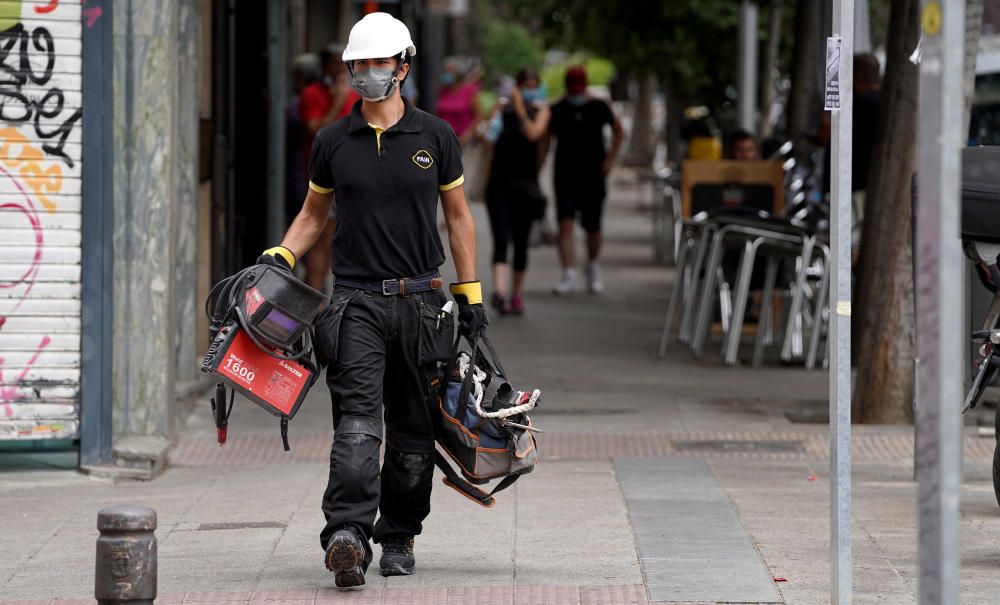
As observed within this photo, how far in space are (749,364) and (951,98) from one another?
8.70 m

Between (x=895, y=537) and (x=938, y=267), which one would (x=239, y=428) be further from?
(x=938, y=267)

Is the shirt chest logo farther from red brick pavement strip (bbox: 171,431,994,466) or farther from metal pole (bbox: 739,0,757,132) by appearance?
metal pole (bbox: 739,0,757,132)

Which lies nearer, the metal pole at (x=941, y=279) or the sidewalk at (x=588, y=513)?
the metal pole at (x=941, y=279)

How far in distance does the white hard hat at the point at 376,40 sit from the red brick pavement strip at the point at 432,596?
1727 mm

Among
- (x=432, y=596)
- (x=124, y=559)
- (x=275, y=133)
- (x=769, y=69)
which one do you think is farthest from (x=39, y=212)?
(x=769, y=69)

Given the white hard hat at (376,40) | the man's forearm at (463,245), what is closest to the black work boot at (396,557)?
the man's forearm at (463,245)

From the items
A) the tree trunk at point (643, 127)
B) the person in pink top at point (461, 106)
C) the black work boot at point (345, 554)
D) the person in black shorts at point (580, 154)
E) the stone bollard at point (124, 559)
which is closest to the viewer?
the stone bollard at point (124, 559)

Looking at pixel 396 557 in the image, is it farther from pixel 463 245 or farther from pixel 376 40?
pixel 376 40

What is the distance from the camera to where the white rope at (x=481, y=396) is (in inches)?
229

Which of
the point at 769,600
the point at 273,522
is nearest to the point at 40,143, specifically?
the point at 273,522

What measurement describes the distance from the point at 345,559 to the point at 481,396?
0.71 m

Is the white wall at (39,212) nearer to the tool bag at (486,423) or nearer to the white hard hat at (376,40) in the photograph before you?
the white hard hat at (376,40)

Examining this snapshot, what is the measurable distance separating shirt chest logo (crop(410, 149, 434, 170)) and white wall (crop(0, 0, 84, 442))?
261 cm

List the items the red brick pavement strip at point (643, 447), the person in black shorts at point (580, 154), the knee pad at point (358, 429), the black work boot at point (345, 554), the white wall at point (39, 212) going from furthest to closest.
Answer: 1. the person in black shorts at point (580, 154)
2. the red brick pavement strip at point (643, 447)
3. the white wall at point (39, 212)
4. the knee pad at point (358, 429)
5. the black work boot at point (345, 554)
